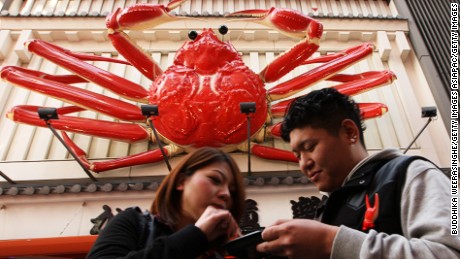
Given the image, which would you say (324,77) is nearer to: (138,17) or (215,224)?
(138,17)

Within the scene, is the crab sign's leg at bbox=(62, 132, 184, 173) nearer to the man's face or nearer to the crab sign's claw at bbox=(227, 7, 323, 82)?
the crab sign's claw at bbox=(227, 7, 323, 82)

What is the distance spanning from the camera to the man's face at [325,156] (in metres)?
1.26

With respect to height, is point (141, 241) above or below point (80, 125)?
below

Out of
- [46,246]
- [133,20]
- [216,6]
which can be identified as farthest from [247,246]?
[216,6]

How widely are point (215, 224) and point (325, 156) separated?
1.41 feet

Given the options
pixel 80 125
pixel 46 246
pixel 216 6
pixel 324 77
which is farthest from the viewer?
pixel 216 6

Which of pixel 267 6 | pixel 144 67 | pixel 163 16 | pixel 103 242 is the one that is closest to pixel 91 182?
pixel 144 67

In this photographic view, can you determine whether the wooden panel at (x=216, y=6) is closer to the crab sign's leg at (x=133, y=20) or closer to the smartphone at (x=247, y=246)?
the crab sign's leg at (x=133, y=20)

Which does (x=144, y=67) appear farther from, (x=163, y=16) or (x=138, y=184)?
(x=138, y=184)

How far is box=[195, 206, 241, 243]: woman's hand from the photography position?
3.38 ft

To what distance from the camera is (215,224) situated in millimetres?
1049

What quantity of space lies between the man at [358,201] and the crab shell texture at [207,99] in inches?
78.3

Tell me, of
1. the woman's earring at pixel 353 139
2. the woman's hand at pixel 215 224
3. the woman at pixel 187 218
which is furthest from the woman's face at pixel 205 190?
the woman's earring at pixel 353 139

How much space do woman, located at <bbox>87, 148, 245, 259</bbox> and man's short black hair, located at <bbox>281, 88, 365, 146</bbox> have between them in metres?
0.27
